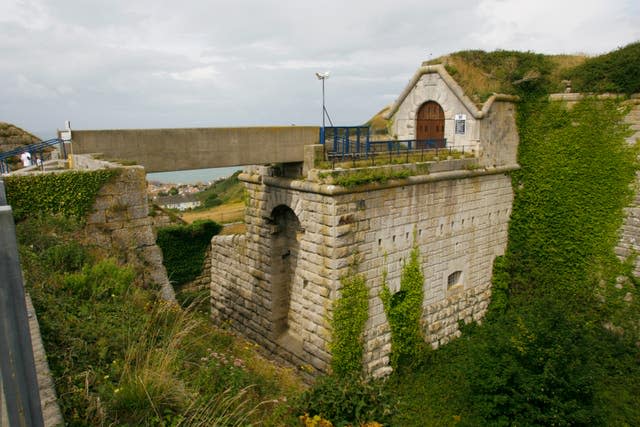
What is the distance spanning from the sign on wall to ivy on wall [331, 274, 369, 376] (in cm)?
667

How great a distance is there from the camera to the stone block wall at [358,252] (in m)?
11.6

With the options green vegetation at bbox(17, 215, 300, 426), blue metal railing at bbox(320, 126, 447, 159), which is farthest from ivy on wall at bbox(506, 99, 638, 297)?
green vegetation at bbox(17, 215, 300, 426)

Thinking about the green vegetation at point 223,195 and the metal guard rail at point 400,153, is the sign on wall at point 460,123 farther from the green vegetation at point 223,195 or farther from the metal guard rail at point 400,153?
the green vegetation at point 223,195

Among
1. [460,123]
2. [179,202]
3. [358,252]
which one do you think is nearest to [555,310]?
[358,252]

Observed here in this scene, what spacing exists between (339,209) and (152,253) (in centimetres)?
492

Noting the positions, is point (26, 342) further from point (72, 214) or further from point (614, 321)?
point (614, 321)

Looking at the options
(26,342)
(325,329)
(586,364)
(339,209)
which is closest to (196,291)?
(325,329)

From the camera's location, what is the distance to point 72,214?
6.95 m

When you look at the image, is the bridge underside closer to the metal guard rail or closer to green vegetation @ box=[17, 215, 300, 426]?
the metal guard rail

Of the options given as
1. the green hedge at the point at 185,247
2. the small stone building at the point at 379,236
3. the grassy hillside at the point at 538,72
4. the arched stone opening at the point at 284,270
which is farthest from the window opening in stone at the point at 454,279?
the green hedge at the point at 185,247

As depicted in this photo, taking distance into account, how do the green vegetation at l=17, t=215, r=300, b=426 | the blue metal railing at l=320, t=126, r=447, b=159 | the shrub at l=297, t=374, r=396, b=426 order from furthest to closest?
Result: 1. the blue metal railing at l=320, t=126, r=447, b=159
2. the shrub at l=297, t=374, r=396, b=426
3. the green vegetation at l=17, t=215, r=300, b=426

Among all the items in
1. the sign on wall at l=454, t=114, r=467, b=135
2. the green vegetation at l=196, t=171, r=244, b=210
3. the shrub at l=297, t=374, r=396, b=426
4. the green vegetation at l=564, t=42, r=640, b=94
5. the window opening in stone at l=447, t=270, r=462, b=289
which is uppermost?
the green vegetation at l=564, t=42, r=640, b=94

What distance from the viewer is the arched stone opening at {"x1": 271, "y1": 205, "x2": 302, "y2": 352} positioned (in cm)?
1357

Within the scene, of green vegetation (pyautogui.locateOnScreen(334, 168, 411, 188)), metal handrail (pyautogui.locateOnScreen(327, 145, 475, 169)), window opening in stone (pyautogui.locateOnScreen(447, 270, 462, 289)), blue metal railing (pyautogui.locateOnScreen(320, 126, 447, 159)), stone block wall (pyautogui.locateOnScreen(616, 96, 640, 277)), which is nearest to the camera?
green vegetation (pyautogui.locateOnScreen(334, 168, 411, 188))
